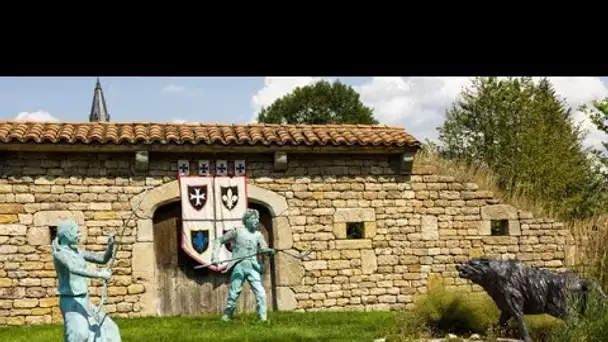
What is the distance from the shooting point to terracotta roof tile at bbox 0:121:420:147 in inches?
490

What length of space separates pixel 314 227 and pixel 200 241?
1.89m

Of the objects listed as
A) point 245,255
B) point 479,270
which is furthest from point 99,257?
point 479,270

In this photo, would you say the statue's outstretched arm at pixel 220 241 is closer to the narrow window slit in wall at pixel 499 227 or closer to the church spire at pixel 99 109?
the narrow window slit in wall at pixel 499 227

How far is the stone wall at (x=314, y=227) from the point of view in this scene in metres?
12.3

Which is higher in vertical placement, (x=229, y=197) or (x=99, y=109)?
(x=99, y=109)

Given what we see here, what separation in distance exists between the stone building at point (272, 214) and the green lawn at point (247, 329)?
3.63ft

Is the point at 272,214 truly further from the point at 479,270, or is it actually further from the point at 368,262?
the point at 479,270

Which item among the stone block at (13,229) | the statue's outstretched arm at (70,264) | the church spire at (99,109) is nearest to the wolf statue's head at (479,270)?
the statue's outstretched arm at (70,264)

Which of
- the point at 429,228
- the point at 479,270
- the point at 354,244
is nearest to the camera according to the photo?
the point at 479,270

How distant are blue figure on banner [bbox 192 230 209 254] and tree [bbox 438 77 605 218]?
11.2m

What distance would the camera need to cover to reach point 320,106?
31391 mm
